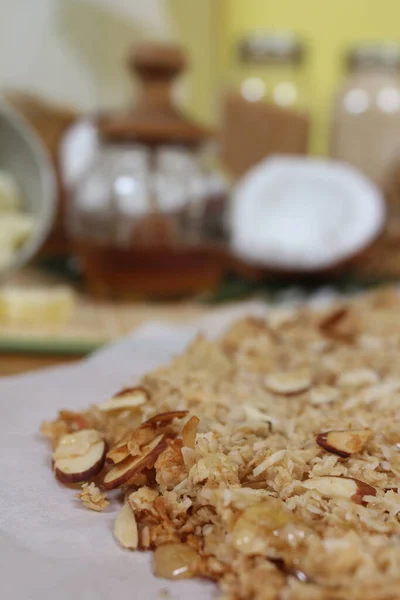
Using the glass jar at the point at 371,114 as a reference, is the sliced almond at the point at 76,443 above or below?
below

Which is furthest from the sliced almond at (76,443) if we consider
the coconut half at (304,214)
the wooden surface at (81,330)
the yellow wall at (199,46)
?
the yellow wall at (199,46)

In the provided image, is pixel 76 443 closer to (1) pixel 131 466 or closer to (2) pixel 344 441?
(1) pixel 131 466

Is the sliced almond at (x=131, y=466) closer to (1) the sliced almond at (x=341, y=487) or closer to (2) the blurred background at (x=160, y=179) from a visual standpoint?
(1) the sliced almond at (x=341, y=487)

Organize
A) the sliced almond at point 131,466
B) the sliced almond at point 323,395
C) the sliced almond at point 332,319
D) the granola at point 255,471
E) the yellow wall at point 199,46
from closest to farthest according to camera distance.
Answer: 1. the granola at point 255,471
2. the sliced almond at point 131,466
3. the sliced almond at point 323,395
4. the sliced almond at point 332,319
5. the yellow wall at point 199,46

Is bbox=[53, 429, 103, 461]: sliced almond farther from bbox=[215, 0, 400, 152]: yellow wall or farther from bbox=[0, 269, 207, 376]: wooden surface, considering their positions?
bbox=[215, 0, 400, 152]: yellow wall

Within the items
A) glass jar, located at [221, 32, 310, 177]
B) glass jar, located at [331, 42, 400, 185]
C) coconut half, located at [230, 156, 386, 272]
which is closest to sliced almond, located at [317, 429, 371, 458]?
coconut half, located at [230, 156, 386, 272]

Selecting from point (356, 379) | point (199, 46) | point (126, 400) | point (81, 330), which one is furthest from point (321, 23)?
point (126, 400)
